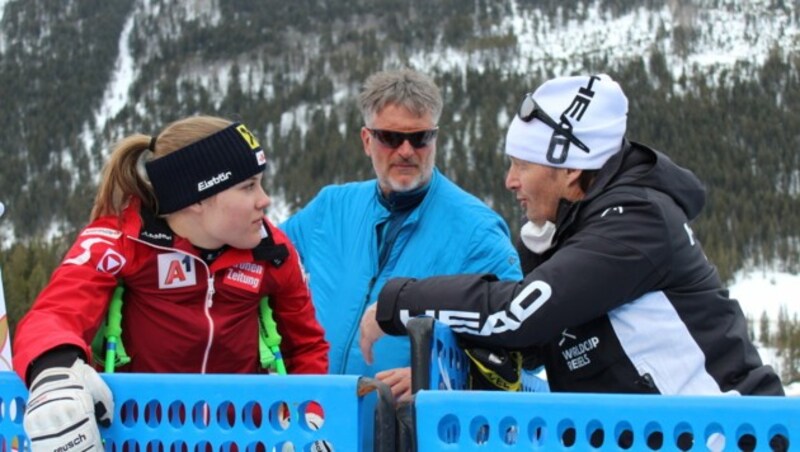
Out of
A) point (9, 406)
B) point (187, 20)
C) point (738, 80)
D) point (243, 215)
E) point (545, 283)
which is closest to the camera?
point (9, 406)

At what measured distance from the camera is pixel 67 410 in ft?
5.49

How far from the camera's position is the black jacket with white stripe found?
1989mm

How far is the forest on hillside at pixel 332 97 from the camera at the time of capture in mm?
55000

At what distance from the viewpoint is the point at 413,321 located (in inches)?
77.6

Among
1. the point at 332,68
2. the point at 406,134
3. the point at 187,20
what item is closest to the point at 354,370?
the point at 406,134

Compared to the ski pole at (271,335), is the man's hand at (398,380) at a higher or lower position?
lower

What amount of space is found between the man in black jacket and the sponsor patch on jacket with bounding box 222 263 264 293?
0.39 meters

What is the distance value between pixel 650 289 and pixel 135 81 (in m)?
70.6

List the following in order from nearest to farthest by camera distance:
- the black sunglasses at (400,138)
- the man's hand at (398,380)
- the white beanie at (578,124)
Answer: the white beanie at (578,124) → the man's hand at (398,380) → the black sunglasses at (400,138)

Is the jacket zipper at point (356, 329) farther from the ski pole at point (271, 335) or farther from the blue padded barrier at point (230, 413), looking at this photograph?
the blue padded barrier at point (230, 413)

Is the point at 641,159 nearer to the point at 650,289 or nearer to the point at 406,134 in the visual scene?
the point at 650,289

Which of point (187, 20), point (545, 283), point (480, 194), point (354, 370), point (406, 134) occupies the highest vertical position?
point (545, 283)

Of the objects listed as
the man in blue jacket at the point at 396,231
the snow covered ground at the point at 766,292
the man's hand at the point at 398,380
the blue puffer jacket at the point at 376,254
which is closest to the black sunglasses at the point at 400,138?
the man in blue jacket at the point at 396,231

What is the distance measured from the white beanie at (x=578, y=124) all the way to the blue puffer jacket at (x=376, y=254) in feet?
3.15
